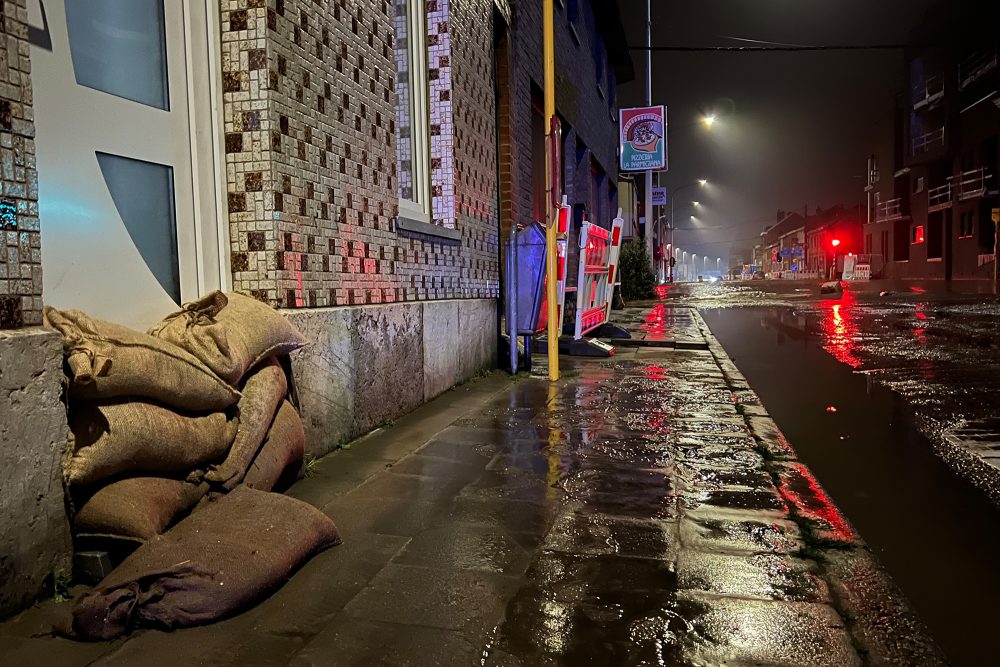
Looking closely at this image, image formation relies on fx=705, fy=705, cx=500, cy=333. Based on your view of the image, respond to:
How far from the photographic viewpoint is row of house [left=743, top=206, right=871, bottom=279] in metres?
76.8

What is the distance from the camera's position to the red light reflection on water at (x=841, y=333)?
962cm

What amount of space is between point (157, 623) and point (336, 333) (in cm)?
237

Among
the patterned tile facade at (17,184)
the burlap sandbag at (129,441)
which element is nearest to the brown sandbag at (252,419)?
the burlap sandbag at (129,441)

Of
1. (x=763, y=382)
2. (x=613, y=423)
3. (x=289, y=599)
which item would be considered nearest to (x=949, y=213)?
(x=763, y=382)

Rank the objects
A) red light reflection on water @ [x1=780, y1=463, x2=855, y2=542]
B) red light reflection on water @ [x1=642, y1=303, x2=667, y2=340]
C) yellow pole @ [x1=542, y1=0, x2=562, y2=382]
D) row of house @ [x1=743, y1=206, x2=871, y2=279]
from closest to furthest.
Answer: red light reflection on water @ [x1=780, y1=463, x2=855, y2=542], yellow pole @ [x1=542, y1=0, x2=562, y2=382], red light reflection on water @ [x1=642, y1=303, x2=667, y2=340], row of house @ [x1=743, y1=206, x2=871, y2=279]

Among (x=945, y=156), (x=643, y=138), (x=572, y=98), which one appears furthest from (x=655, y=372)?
(x=945, y=156)

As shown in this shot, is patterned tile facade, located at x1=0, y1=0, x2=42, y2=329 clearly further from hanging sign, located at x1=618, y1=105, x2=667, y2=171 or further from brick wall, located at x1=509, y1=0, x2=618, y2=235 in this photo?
hanging sign, located at x1=618, y1=105, x2=667, y2=171

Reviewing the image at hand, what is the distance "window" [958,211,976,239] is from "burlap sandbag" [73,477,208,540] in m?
47.6

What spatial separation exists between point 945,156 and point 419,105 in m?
48.6

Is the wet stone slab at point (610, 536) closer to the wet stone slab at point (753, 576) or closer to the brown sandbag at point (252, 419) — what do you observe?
the wet stone slab at point (753, 576)

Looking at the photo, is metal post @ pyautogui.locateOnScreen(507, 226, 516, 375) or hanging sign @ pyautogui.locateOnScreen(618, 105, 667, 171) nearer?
metal post @ pyautogui.locateOnScreen(507, 226, 516, 375)

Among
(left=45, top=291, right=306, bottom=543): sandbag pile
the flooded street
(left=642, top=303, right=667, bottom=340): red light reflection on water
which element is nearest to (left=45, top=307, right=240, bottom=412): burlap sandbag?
(left=45, top=291, right=306, bottom=543): sandbag pile

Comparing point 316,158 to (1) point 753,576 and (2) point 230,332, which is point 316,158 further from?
(1) point 753,576

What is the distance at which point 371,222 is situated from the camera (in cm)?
508
